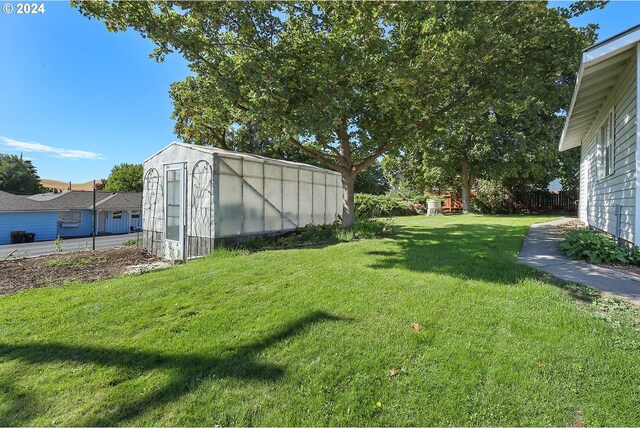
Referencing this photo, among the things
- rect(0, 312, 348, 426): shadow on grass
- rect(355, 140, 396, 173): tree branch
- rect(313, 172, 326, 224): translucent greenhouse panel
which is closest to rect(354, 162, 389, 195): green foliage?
rect(313, 172, 326, 224): translucent greenhouse panel

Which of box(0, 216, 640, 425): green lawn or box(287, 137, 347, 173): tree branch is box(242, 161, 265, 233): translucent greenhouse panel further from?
box(0, 216, 640, 425): green lawn

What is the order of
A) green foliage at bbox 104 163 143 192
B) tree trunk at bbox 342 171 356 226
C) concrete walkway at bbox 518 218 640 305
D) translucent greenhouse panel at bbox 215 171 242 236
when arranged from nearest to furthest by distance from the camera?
1. concrete walkway at bbox 518 218 640 305
2. translucent greenhouse panel at bbox 215 171 242 236
3. tree trunk at bbox 342 171 356 226
4. green foliage at bbox 104 163 143 192

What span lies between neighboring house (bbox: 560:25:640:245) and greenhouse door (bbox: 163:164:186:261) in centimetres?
958

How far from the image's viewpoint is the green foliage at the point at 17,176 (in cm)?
3484

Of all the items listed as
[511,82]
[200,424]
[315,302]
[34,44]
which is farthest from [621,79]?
[34,44]

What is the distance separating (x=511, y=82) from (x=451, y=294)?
7.05 meters

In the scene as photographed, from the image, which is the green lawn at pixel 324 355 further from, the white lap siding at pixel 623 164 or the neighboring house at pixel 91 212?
the neighboring house at pixel 91 212

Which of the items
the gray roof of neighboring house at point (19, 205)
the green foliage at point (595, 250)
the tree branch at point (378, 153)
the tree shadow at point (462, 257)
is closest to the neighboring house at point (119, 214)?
the gray roof of neighboring house at point (19, 205)

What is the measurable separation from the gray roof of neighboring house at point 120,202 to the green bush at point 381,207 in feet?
65.3

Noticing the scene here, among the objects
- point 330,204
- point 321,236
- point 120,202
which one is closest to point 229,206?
point 321,236

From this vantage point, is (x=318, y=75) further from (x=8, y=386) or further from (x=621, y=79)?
(x=8, y=386)

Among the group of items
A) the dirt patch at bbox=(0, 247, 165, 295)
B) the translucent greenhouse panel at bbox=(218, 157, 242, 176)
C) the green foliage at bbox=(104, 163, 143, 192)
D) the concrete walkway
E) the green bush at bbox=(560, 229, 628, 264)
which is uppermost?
the green foliage at bbox=(104, 163, 143, 192)

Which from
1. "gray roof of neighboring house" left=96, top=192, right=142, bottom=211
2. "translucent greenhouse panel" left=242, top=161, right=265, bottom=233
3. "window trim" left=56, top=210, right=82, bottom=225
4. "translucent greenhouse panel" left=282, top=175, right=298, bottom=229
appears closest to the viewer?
"translucent greenhouse panel" left=242, top=161, right=265, bottom=233

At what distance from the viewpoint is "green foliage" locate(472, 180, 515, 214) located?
20.9m
